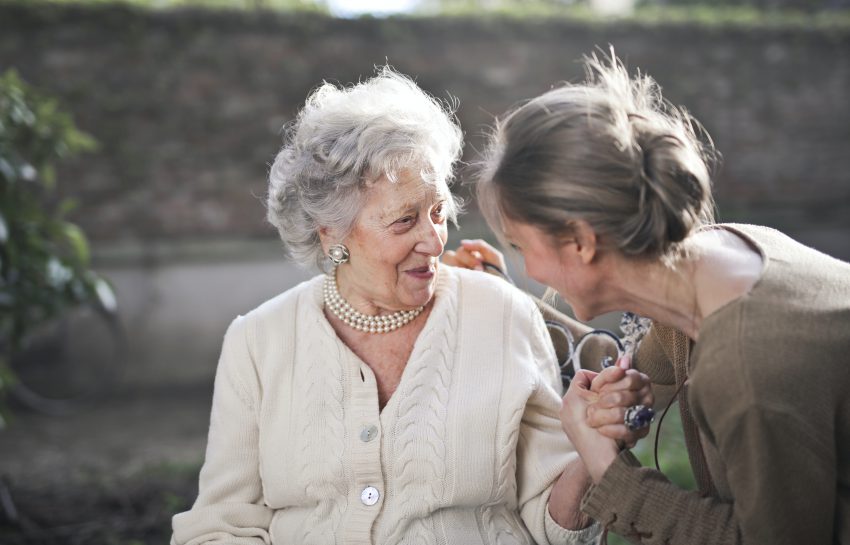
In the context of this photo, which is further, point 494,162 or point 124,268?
point 124,268

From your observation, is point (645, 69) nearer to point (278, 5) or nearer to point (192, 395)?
point (278, 5)

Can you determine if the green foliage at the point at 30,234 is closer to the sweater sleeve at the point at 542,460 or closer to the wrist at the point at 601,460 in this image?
the sweater sleeve at the point at 542,460

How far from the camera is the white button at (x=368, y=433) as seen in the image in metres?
2.43

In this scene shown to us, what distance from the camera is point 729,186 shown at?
888cm

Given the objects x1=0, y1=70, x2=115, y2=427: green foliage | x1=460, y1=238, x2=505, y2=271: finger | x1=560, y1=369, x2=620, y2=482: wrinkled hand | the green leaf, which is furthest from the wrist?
the green leaf

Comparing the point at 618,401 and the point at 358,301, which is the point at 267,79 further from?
the point at 618,401

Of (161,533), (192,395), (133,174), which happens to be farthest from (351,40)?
(161,533)

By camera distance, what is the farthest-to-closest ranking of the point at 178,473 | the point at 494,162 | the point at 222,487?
the point at 178,473 → the point at 222,487 → the point at 494,162

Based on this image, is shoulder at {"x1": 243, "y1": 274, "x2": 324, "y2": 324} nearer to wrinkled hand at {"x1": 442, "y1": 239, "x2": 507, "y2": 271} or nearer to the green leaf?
wrinkled hand at {"x1": 442, "y1": 239, "x2": 507, "y2": 271}

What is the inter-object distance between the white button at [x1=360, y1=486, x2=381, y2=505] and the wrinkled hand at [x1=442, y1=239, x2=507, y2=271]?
0.81 m

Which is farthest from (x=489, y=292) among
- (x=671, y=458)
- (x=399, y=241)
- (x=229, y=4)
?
(x=229, y=4)

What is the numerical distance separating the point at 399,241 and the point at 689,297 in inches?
33.8

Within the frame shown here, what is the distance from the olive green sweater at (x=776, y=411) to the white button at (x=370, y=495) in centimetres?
76

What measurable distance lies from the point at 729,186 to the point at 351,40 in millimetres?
3849
